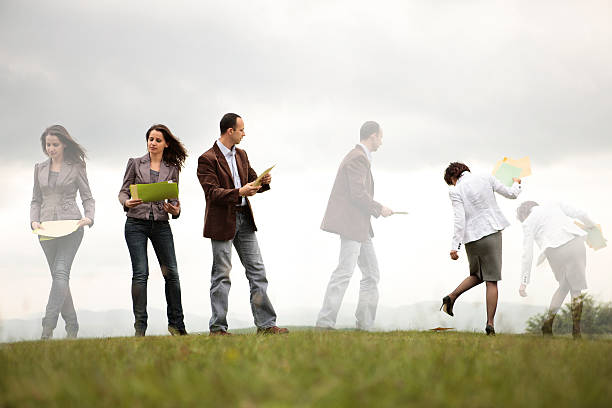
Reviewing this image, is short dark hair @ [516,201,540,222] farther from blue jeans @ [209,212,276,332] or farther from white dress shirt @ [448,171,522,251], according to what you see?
blue jeans @ [209,212,276,332]

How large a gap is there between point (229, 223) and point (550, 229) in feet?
13.4

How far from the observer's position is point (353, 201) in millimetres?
7668

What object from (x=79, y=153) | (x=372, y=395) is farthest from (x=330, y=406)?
(x=79, y=153)

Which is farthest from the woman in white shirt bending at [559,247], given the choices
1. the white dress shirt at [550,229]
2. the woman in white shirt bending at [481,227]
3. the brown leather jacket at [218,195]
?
the brown leather jacket at [218,195]

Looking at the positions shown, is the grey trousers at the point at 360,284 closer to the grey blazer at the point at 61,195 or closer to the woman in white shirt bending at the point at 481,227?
the woman in white shirt bending at the point at 481,227

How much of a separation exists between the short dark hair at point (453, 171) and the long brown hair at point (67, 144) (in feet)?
15.4

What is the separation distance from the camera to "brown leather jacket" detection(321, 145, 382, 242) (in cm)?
758

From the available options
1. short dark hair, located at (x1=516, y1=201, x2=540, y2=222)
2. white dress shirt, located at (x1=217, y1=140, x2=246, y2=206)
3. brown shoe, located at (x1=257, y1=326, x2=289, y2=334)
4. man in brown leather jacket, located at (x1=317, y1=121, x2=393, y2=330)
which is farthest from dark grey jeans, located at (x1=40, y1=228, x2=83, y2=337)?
short dark hair, located at (x1=516, y1=201, x2=540, y2=222)

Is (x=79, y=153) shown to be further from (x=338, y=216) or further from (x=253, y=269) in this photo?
(x=338, y=216)

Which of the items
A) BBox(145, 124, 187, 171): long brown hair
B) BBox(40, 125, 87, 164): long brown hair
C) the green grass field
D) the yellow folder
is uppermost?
BBox(40, 125, 87, 164): long brown hair

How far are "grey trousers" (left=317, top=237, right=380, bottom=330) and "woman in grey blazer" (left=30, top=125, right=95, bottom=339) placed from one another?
3.19 metres

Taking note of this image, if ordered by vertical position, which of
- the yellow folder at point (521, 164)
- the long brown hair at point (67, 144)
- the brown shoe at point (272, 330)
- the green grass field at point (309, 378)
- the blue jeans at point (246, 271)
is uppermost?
the long brown hair at point (67, 144)

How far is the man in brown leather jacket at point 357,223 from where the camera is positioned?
→ 741cm

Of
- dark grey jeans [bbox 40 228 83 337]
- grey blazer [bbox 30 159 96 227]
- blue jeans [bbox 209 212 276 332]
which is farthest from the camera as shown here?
grey blazer [bbox 30 159 96 227]
